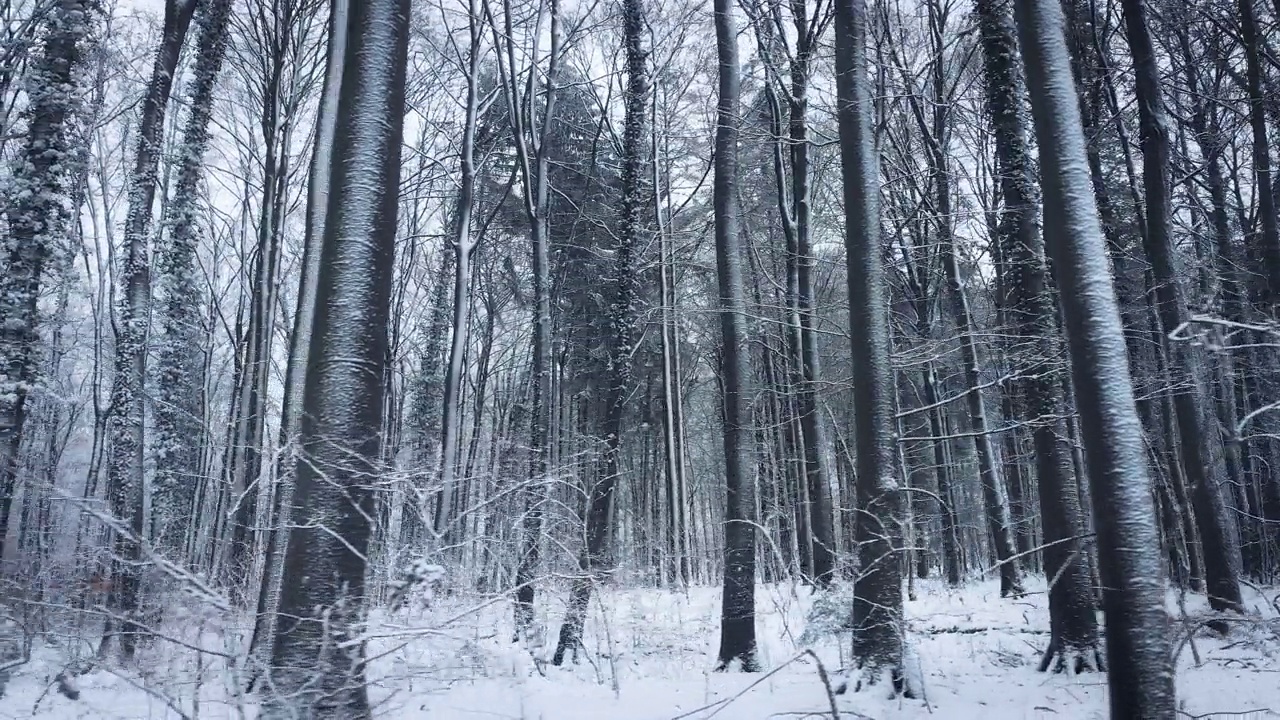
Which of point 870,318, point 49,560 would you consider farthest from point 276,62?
point 870,318

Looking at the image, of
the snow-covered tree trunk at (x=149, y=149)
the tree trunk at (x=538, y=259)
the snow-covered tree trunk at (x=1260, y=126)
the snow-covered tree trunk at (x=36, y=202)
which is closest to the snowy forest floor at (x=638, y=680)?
the tree trunk at (x=538, y=259)

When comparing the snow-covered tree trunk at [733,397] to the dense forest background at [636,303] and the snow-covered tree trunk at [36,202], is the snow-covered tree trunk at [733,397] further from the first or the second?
the snow-covered tree trunk at [36,202]

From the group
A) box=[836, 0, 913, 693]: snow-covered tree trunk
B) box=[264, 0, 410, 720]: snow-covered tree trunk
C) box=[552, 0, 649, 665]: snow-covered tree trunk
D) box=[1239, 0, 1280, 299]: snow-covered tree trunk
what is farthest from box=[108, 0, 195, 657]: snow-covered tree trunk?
box=[1239, 0, 1280, 299]: snow-covered tree trunk

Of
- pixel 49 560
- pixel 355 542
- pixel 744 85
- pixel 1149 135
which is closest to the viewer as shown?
pixel 355 542

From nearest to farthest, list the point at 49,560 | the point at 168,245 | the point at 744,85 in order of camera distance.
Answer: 1. the point at 49,560
2. the point at 168,245
3. the point at 744,85

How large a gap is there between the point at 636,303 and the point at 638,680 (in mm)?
5440

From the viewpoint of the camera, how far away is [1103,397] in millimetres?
4305

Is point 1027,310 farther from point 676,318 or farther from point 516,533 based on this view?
point 676,318

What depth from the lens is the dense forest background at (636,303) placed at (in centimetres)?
472

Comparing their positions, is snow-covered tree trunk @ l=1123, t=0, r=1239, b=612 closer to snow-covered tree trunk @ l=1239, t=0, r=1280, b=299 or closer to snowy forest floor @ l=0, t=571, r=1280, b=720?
snow-covered tree trunk @ l=1239, t=0, r=1280, b=299

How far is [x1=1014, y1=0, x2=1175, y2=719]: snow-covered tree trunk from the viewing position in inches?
155

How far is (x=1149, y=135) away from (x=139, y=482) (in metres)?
15.2

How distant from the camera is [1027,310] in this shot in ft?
25.9

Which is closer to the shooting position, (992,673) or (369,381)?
(369,381)
